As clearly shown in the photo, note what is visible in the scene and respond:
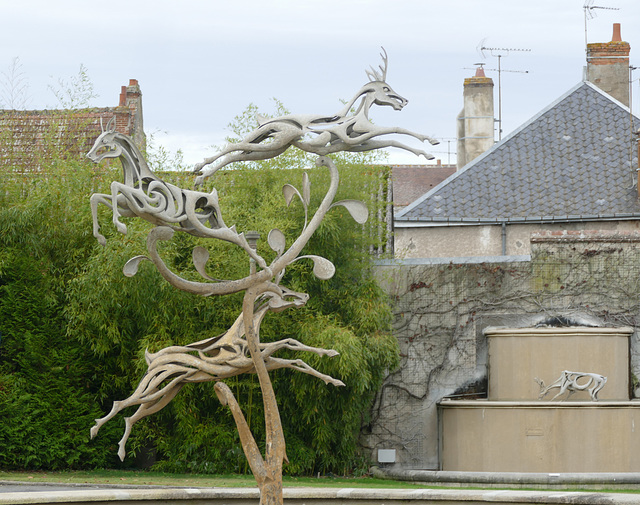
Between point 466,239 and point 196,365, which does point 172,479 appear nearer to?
point 196,365

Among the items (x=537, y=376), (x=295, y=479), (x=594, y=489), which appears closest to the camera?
(x=594, y=489)

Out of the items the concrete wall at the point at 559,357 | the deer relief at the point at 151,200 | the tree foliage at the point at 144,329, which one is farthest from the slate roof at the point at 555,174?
the deer relief at the point at 151,200

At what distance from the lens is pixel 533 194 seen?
749 inches

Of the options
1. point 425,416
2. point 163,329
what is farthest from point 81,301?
point 425,416

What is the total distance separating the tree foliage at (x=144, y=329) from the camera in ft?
46.1

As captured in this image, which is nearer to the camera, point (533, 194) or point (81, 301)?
point (81, 301)

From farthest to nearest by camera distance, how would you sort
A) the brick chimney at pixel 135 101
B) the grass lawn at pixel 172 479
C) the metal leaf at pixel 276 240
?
the brick chimney at pixel 135 101, the grass lawn at pixel 172 479, the metal leaf at pixel 276 240

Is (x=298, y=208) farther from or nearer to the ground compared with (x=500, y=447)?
farther from the ground

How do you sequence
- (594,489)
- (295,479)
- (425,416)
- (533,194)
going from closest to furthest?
(594,489)
(295,479)
(425,416)
(533,194)

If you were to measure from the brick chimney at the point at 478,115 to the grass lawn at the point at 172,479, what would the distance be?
1085 centimetres

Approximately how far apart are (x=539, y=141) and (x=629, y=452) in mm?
7849

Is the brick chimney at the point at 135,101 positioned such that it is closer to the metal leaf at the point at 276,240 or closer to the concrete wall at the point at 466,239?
the concrete wall at the point at 466,239

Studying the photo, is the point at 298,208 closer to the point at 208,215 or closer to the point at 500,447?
the point at 500,447

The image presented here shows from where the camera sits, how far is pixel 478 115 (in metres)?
23.3
